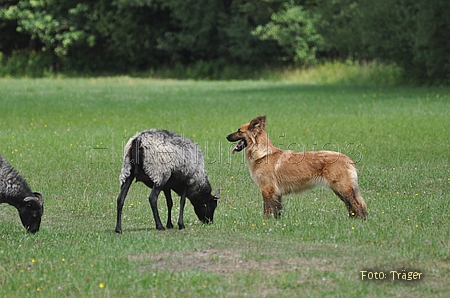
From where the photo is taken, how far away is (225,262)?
293 inches

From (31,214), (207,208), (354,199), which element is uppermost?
(354,199)

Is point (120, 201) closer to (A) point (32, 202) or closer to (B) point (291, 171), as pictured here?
(A) point (32, 202)

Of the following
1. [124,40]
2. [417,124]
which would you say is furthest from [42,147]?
[124,40]

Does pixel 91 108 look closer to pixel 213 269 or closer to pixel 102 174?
pixel 102 174

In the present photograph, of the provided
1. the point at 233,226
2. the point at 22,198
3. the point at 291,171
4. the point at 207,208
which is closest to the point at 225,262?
the point at 233,226

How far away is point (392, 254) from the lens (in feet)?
25.2

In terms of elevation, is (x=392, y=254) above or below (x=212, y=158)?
above

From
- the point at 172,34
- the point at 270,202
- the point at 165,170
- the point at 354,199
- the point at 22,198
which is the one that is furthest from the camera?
the point at 172,34

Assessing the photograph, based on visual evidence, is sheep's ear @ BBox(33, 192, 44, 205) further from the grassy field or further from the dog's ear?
the dog's ear

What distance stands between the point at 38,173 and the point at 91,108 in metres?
13.7

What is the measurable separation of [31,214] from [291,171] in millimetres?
3230

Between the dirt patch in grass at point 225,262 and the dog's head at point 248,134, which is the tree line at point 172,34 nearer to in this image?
the dog's head at point 248,134

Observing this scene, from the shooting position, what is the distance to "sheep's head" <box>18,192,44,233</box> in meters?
9.37

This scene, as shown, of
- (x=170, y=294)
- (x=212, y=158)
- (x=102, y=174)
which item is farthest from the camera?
(x=212, y=158)
